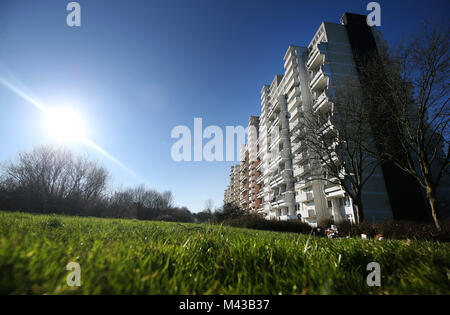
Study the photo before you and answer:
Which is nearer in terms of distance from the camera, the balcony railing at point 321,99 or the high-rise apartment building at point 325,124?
the high-rise apartment building at point 325,124

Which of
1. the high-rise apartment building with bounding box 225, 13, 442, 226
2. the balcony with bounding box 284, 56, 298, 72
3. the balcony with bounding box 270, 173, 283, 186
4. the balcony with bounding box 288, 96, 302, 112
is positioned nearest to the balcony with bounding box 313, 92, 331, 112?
the high-rise apartment building with bounding box 225, 13, 442, 226

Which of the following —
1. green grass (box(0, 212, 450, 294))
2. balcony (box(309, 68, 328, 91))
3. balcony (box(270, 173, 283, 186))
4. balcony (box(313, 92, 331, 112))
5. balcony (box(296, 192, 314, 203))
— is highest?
balcony (box(309, 68, 328, 91))

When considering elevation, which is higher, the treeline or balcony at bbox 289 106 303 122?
balcony at bbox 289 106 303 122

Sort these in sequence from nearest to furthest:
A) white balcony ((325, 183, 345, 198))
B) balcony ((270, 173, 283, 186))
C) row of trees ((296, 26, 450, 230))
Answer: row of trees ((296, 26, 450, 230)), white balcony ((325, 183, 345, 198)), balcony ((270, 173, 283, 186))

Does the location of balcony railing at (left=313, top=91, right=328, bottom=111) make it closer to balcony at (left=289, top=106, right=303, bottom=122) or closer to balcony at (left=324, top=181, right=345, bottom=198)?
balcony at (left=289, top=106, right=303, bottom=122)

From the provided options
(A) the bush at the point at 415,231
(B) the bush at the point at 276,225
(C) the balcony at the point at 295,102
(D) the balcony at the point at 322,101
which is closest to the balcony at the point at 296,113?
(C) the balcony at the point at 295,102

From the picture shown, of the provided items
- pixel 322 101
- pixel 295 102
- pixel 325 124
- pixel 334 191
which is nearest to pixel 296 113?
pixel 295 102

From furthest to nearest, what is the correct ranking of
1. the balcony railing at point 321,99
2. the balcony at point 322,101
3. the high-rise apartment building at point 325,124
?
the balcony railing at point 321,99 → the balcony at point 322,101 → the high-rise apartment building at point 325,124

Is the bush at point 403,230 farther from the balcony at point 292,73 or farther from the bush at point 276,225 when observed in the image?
the balcony at point 292,73

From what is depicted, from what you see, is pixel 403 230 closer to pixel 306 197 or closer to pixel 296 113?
pixel 306 197

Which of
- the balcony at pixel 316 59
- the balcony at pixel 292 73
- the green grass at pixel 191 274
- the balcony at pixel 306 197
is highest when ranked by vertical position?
the balcony at pixel 292 73

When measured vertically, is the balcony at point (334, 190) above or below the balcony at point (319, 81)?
below

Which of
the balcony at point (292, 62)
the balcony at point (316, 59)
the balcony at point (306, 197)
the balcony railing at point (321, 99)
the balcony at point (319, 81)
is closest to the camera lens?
the balcony railing at point (321, 99)

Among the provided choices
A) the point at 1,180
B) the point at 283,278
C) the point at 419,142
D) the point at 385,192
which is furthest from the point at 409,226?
the point at 1,180
